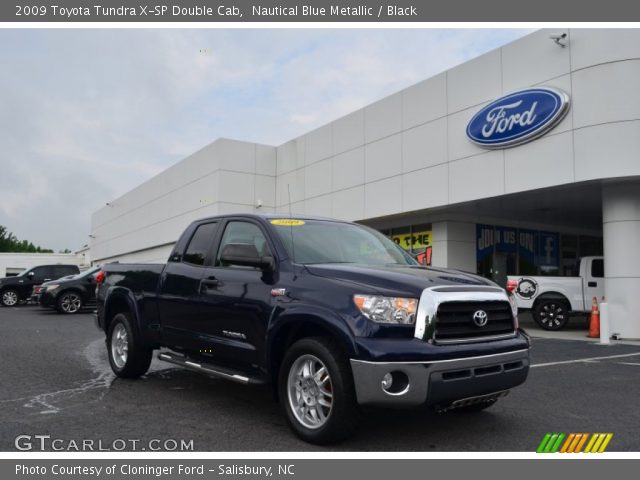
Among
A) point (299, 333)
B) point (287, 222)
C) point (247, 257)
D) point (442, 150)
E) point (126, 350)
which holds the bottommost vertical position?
point (126, 350)

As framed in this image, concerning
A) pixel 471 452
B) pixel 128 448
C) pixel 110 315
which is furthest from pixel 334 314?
pixel 110 315

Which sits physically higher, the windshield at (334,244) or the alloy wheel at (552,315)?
the windshield at (334,244)

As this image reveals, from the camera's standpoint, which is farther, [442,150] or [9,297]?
[9,297]

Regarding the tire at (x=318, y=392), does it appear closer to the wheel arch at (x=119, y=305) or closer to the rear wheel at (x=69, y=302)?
the wheel arch at (x=119, y=305)

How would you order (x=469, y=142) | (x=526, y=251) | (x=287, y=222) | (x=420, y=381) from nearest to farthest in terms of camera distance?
(x=420, y=381), (x=287, y=222), (x=469, y=142), (x=526, y=251)

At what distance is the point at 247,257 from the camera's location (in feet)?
16.0

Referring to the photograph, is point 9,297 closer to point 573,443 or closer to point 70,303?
point 70,303

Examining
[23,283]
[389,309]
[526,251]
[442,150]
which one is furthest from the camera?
[23,283]

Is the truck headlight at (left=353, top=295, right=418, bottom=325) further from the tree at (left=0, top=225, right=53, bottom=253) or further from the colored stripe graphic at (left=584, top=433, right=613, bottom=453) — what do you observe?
the tree at (left=0, top=225, right=53, bottom=253)

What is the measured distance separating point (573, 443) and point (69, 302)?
17508 millimetres

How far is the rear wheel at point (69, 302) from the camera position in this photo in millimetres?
18578

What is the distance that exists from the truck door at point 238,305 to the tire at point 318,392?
0.44 meters

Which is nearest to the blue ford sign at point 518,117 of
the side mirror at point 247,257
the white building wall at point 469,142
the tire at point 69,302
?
the white building wall at point 469,142

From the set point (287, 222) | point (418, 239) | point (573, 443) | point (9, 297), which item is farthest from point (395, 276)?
point (9, 297)
